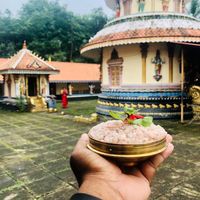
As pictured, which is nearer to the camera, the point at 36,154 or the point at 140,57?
the point at 36,154

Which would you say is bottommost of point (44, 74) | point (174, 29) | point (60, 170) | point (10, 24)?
point (60, 170)

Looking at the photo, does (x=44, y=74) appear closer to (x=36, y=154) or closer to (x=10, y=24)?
(x=36, y=154)

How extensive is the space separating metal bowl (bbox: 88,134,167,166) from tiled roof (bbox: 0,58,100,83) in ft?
75.0

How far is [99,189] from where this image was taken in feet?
4.96

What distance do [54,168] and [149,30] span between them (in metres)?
8.20

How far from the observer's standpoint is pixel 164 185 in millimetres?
4398

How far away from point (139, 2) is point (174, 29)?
9.89ft

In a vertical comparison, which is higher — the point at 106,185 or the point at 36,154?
the point at 106,185

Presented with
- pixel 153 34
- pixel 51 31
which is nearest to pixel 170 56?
pixel 153 34

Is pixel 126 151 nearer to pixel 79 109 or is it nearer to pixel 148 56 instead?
pixel 148 56

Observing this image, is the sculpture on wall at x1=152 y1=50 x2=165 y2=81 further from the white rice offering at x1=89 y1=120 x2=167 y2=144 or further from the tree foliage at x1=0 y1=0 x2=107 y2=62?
the tree foliage at x1=0 y1=0 x2=107 y2=62

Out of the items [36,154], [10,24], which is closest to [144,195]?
[36,154]

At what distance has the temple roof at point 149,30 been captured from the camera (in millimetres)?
10609

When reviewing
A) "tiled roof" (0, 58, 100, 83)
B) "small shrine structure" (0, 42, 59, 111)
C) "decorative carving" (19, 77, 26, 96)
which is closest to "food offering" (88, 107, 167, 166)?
"small shrine structure" (0, 42, 59, 111)
